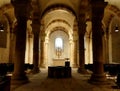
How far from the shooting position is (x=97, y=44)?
794 centimetres

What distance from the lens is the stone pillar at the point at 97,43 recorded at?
25.3 ft

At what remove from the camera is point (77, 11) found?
1460cm

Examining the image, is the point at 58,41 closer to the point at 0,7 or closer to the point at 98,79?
the point at 0,7

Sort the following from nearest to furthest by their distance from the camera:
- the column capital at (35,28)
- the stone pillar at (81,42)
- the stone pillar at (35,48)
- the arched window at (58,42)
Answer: the stone pillar at (81,42) < the stone pillar at (35,48) < the column capital at (35,28) < the arched window at (58,42)

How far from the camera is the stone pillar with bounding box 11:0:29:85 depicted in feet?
25.6

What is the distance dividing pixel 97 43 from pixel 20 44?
350 cm

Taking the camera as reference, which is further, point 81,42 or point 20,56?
point 81,42

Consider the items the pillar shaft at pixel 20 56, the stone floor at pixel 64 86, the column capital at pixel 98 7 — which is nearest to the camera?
the stone floor at pixel 64 86

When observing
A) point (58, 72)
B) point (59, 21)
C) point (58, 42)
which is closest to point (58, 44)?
point (58, 42)

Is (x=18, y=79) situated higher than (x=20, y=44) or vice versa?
(x=20, y=44)

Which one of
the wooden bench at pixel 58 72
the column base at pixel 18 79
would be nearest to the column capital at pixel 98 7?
the wooden bench at pixel 58 72

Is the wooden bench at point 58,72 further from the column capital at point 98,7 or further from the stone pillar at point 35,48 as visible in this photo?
the column capital at point 98,7

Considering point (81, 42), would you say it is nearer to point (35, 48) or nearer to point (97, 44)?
point (35, 48)

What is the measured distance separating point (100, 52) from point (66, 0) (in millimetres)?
8364
